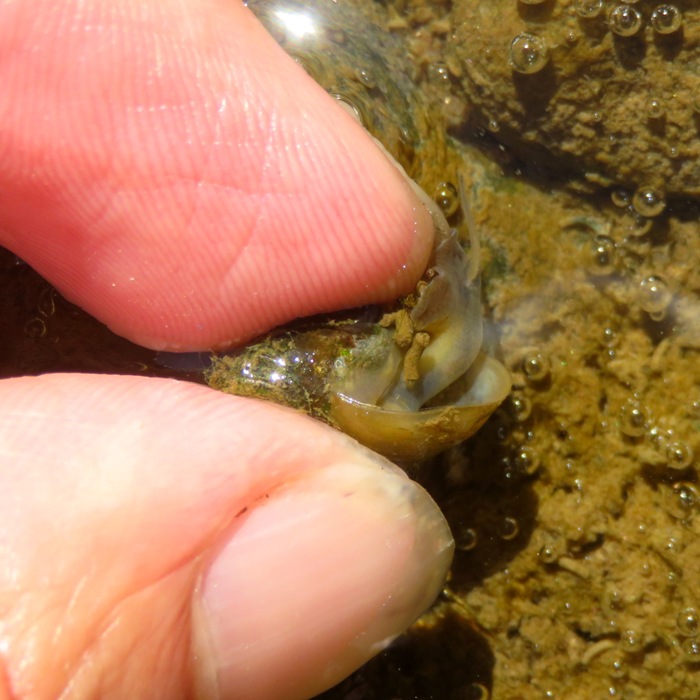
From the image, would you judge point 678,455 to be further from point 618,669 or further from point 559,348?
point 618,669

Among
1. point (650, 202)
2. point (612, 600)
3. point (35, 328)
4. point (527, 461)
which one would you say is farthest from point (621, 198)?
point (35, 328)

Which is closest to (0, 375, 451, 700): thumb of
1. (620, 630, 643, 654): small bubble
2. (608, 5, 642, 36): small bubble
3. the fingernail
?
the fingernail

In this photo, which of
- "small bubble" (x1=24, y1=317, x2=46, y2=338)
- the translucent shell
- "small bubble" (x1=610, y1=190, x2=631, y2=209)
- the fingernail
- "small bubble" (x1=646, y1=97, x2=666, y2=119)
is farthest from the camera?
"small bubble" (x1=610, y1=190, x2=631, y2=209)

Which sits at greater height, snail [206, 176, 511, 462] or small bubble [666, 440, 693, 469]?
snail [206, 176, 511, 462]

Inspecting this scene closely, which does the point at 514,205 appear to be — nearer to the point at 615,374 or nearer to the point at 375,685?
the point at 615,374

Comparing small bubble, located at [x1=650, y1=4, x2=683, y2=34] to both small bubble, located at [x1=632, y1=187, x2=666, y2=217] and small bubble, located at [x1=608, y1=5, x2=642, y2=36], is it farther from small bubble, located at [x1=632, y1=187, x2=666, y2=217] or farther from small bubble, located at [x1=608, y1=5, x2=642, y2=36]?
small bubble, located at [x1=632, y1=187, x2=666, y2=217]

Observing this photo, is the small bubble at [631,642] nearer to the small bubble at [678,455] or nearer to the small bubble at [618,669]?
the small bubble at [618,669]

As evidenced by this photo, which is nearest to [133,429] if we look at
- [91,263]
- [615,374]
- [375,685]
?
[91,263]
